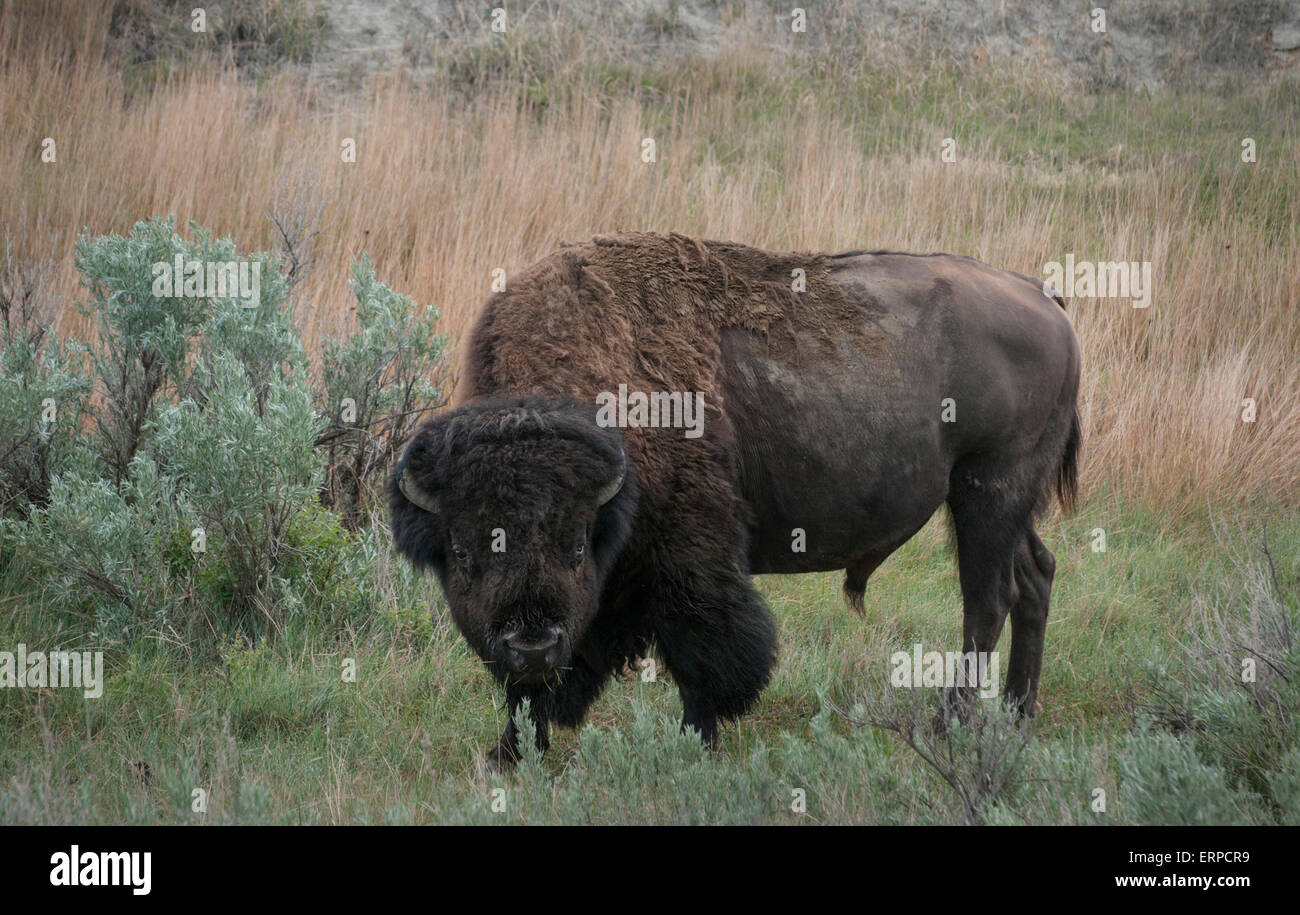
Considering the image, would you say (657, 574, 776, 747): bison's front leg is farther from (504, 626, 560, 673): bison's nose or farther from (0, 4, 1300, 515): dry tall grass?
(0, 4, 1300, 515): dry tall grass

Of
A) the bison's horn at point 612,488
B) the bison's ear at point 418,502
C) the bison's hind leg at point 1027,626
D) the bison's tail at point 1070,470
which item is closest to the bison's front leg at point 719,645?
the bison's horn at point 612,488

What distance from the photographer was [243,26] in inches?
534

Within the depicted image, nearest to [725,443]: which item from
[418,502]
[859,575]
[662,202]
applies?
[859,575]

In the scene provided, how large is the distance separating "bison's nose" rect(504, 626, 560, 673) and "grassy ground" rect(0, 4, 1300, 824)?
441mm

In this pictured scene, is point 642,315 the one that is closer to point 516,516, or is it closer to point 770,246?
point 516,516

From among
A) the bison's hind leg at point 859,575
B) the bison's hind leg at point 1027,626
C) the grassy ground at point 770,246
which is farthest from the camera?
the bison's hind leg at point 1027,626

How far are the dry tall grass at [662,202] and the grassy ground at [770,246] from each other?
4 cm

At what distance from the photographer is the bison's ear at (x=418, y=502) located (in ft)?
14.2

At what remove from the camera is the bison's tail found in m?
6.00

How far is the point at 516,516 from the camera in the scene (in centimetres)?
411

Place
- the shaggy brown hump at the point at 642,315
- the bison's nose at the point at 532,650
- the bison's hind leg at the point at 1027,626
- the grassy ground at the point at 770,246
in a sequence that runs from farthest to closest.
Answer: the bison's hind leg at the point at 1027,626 < the shaggy brown hump at the point at 642,315 < the grassy ground at the point at 770,246 < the bison's nose at the point at 532,650

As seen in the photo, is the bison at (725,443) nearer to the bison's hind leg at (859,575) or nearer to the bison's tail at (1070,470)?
the bison's hind leg at (859,575)

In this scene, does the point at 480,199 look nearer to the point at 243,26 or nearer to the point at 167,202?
the point at 167,202

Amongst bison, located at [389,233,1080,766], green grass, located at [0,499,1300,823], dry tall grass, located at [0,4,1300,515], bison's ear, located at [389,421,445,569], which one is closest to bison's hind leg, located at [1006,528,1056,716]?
bison, located at [389,233,1080,766]
